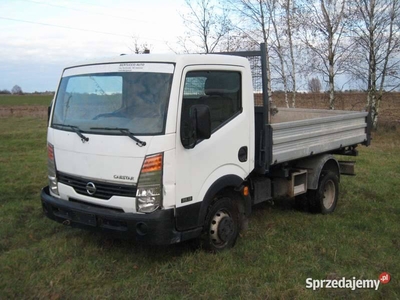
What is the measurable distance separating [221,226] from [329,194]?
2889mm

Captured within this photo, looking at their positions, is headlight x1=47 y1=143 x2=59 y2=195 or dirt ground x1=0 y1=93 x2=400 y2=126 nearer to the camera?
headlight x1=47 y1=143 x2=59 y2=195

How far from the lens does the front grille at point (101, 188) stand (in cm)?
419

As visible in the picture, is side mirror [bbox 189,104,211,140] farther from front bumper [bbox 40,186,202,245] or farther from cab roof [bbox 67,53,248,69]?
front bumper [bbox 40,186,202,245]

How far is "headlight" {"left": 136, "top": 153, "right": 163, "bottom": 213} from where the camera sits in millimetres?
4082

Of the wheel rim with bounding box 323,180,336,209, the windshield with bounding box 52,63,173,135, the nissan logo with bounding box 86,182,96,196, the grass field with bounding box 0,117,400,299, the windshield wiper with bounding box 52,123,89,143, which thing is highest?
the windshield with bounding box 52,63,173,135

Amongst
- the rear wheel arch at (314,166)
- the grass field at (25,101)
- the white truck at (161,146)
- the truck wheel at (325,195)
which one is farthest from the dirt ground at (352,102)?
the grass field at (25,101)

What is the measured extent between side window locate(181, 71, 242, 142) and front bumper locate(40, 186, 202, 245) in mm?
1028

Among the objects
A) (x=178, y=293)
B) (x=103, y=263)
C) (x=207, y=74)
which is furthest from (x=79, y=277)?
(x=207, y=74)

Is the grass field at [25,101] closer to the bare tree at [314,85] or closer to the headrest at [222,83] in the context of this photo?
the bare tree at [314,85]

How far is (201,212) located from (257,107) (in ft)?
5.51

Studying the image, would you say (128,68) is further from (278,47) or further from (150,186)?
(278,47)

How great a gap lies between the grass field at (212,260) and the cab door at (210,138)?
0.61m

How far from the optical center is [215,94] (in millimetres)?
4852

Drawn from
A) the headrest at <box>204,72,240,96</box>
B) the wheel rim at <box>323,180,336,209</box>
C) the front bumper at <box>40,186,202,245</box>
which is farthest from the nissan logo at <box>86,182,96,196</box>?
the wheel rim at <box>323,180,336,209</box>
